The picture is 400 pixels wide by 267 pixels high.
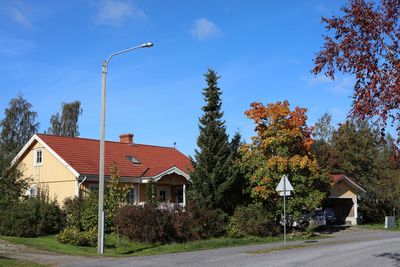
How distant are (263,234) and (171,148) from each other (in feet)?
55.1

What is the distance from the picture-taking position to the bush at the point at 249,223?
27250 mm

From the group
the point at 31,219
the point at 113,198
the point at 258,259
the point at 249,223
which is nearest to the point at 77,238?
the point at 113,198

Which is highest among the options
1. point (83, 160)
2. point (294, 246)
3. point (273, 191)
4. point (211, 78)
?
point (211, 78)

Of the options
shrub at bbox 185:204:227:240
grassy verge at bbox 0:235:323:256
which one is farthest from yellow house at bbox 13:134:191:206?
grassy verge at bbox 0:235:323:256

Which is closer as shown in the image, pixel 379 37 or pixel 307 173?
pixel 379 37

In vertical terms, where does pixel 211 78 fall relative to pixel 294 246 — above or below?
above

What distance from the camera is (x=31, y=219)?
2559 cm

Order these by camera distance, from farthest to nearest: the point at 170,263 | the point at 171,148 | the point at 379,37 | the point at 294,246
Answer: the point at 171,148
the point at 294,246
the point at 170,263
the point at 379,37

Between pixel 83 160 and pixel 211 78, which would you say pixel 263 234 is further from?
pixel 83 160

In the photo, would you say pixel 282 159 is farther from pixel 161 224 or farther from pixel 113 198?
pixel 113 198

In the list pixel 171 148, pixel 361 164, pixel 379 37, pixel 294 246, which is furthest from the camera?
pixel 361 164

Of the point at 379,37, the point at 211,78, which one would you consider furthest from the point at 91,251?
A: the point at 379,37

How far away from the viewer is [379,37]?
870 centimetres

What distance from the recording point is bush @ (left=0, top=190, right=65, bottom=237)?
25109 millimetres
